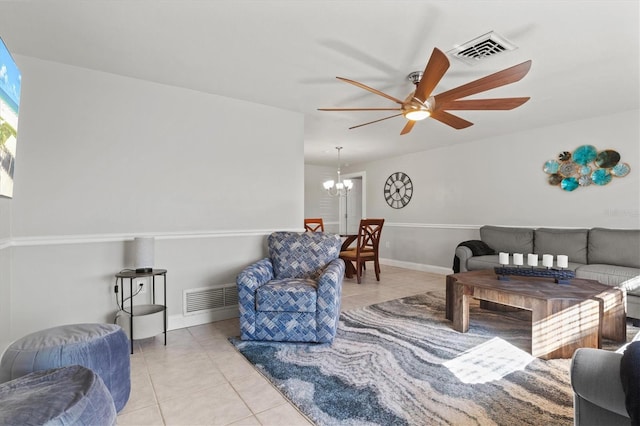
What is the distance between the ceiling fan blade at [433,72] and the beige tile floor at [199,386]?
2145 mm

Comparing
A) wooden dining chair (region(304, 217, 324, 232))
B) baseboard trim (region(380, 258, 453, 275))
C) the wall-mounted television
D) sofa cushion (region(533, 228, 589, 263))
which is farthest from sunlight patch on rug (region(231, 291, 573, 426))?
wooden dining chair (region(304, 217, 324, 232))

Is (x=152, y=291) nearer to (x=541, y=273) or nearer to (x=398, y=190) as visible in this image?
(x=541, y=273)

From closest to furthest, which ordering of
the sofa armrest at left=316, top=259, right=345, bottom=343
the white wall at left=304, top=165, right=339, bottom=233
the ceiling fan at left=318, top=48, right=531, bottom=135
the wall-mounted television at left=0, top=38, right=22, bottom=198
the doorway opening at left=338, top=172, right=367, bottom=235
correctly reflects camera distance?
the wall-mounted television at left=0, top=38, right=22, bottom=198 < the ceiling fan at left=318, top=48, right=531, bottom=135 < the sofa armrest at left=316, top=259, right=345, bottom=343 < the white wall at left=304, top=165, right=339, bottom=233 < the doorway opening at left=338, top=172, right=367, bottom=235

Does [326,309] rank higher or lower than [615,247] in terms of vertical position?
lower

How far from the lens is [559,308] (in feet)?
7.58

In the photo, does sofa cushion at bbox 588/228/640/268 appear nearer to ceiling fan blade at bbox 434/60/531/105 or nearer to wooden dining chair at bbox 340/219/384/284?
wooden dining chair at bbox 340/219/384/284

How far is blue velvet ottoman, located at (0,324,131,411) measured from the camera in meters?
1.51

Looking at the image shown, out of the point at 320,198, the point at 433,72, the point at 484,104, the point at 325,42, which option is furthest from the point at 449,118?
the point at 320,198

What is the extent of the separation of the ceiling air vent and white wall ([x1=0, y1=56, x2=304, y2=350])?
6.84 feet

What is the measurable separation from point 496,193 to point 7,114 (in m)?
5.52

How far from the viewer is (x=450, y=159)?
18.2ft

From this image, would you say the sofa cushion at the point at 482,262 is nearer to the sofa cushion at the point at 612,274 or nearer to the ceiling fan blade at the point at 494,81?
the sofa cushion at the point at 612,274

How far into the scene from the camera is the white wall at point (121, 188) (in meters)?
2.44

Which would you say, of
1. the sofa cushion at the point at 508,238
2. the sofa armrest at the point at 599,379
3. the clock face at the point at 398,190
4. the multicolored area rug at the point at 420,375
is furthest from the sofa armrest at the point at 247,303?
the clock face at the point at 398,190
